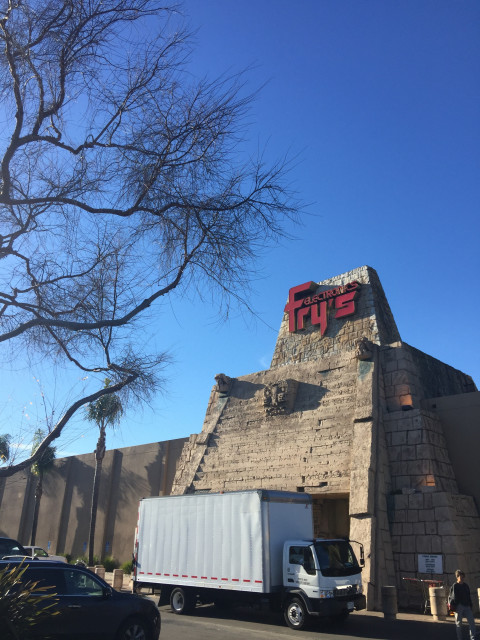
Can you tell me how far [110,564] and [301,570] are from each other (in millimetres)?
17527

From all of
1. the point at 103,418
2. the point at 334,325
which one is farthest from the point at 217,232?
the point at 103,418

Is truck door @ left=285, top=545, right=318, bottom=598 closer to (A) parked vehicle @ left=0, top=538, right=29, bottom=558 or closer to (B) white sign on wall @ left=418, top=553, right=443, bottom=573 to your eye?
(B) white sign on wall @ left=418, top=553, right=443, bottom=573

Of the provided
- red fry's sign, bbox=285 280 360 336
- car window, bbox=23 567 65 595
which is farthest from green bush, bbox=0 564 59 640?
red fry's sign, bbox=285 280 360 336

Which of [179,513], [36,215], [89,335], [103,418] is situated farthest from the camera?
[103,418]

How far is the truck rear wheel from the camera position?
12953 mm

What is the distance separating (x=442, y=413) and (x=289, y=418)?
5.32 m

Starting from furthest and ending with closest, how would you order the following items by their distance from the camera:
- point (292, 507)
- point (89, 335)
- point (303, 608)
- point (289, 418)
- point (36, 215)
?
point (289, 418)
point (292, 507)
point (303, 608)
point (89, 335)
point (36, 215)

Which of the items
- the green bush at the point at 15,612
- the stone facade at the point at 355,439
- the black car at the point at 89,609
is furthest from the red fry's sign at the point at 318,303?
the green bush at the point at 15,612

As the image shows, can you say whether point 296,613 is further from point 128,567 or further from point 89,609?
point 128,567

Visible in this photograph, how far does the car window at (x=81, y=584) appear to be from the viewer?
7932mm

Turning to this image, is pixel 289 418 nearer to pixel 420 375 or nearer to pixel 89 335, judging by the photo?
pixel 420 375

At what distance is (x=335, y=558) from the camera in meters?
11.5

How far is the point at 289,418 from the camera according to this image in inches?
755

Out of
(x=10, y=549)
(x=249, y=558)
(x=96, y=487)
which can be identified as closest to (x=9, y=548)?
(x=10, y=549)
